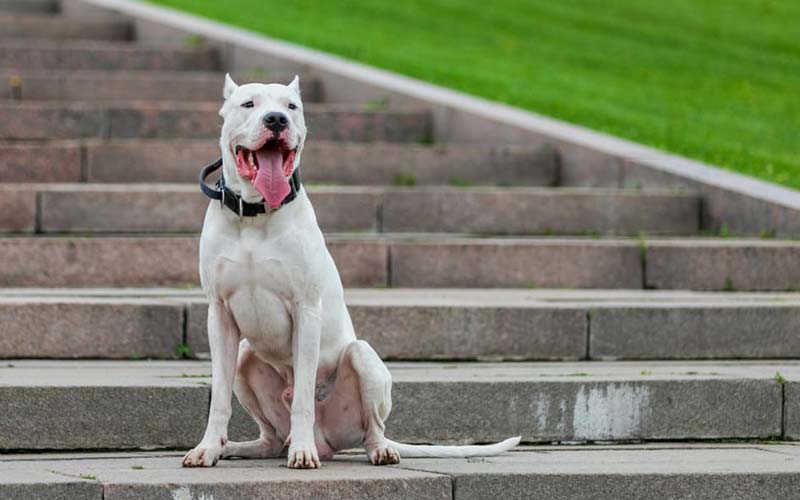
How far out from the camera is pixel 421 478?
17.7 ft

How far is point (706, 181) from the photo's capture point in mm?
9789

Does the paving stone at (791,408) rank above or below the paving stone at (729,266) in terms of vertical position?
below

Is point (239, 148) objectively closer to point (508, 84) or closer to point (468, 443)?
point (468, 443)

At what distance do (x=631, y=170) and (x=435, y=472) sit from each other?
5.06 meters

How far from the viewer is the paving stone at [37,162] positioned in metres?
9.77

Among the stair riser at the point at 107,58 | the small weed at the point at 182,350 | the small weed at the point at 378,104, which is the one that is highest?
the stair riser at the point at 107,58

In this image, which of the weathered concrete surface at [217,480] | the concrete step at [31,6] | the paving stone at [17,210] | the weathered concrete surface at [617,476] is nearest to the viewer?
the weathered concrete surface at [217,480]

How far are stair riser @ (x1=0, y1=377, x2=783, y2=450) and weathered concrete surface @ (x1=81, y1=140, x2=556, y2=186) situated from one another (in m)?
3.98

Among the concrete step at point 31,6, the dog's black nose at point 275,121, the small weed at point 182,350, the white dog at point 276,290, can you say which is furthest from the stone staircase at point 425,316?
the concrete step at point 31,6

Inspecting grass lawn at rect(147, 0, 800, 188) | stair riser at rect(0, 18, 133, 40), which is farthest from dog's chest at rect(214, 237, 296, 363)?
stair riser at rect(0, 18, 133, 40)

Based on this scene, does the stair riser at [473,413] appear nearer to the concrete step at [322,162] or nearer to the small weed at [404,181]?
the concrete step at [322,162]

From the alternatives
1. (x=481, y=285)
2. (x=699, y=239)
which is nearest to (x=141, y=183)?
(x=481, y=285)

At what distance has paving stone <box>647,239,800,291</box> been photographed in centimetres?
862

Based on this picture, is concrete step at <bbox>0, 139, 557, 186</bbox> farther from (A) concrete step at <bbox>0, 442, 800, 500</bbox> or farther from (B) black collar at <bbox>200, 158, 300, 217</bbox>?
(B) black collar at <bbox>200, 158, 300, 217</bbox>
